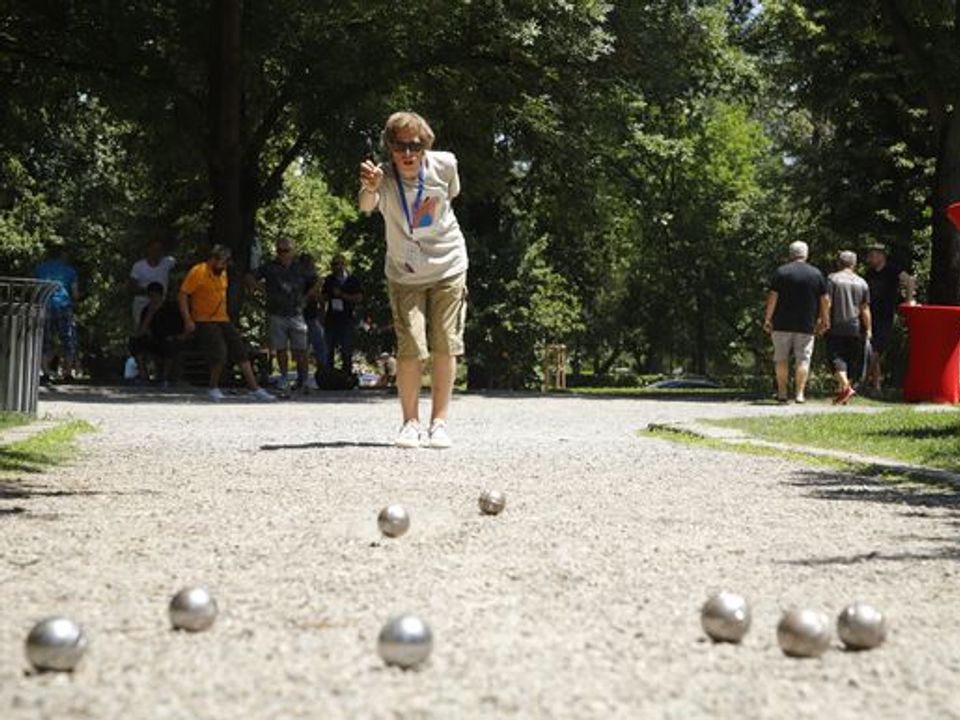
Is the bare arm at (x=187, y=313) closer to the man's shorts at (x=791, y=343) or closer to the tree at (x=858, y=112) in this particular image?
the man's shorts at (x=791, y=343)

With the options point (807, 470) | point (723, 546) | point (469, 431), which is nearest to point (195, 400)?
point (469, 431)

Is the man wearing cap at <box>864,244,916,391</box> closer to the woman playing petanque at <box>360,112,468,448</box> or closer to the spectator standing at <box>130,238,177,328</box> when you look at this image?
the spectator standing at <box>130,238,177,328</box>

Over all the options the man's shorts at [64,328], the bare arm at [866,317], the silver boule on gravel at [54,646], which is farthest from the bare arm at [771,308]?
the silver boule on gravel at [54,646]

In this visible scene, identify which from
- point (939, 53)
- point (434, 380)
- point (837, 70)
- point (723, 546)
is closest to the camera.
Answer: point (723, 546)

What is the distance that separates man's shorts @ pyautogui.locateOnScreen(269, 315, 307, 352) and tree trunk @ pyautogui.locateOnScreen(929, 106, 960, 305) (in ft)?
31.0

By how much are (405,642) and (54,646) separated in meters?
0.82

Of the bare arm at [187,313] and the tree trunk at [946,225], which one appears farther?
the tree trunk at [946,225]

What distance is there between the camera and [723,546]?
6.51 m

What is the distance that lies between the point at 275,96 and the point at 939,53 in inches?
416

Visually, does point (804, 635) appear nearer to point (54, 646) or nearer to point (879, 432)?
point (54, 646)

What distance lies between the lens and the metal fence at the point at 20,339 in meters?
13.3

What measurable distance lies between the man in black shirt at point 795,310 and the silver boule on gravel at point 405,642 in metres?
15.7

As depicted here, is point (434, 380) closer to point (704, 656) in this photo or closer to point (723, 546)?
point (723, 546)

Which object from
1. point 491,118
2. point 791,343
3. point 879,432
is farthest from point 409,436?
point 491,118
